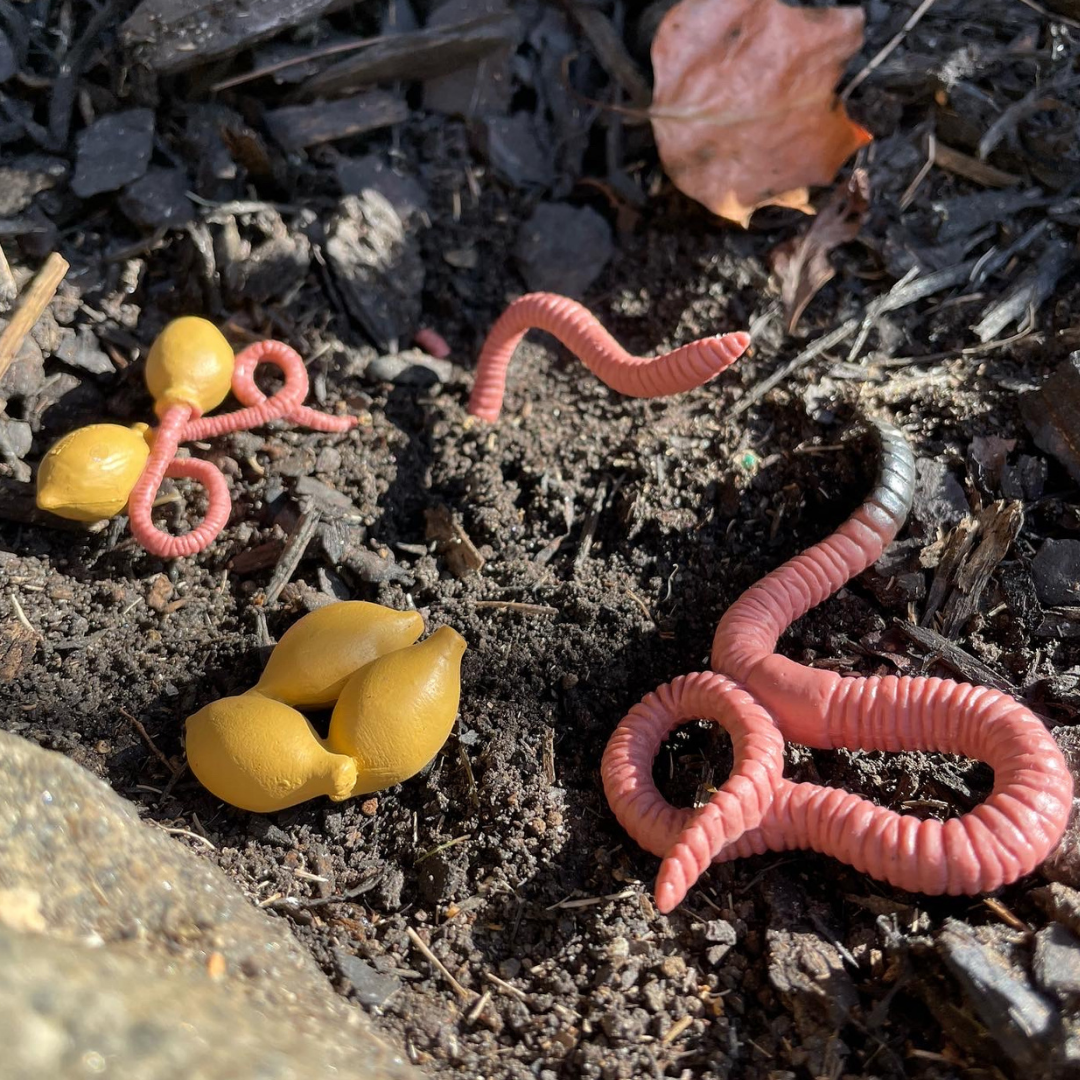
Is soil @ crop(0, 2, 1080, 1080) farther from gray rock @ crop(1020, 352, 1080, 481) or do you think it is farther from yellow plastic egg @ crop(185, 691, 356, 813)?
yellow plastic egg @ crop(185, 691, 356, 813)

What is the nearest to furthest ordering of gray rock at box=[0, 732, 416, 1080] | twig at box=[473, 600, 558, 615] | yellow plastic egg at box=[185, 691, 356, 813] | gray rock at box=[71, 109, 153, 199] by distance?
gray rock at box=[0, 732, 416, 1080] < yellow plastic egg at box=[185, 691, 356, 813] < twig at box=[473, 600, 558, 615] < gray rock at box=[71, 109, 153, 199]

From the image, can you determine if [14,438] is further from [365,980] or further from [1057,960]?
[1057,960]

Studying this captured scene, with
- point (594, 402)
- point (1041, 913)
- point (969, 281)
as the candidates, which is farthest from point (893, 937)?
point (969, 281)

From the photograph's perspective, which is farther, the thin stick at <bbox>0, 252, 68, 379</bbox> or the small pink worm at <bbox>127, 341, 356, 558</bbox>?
the thin stick at <bbox>0, 252, 68, 379</bbox>

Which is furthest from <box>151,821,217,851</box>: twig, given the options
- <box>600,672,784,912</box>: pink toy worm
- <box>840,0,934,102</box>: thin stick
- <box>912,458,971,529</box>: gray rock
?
<box>840,0,934,102</box>: thin stick

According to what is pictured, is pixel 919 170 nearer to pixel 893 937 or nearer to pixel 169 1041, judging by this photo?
pixel 893 937

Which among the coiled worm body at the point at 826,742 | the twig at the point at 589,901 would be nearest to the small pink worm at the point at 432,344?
the coiled worm body at the point at 826,742

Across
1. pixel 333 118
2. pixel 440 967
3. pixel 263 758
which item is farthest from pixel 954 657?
pixel 333 118
